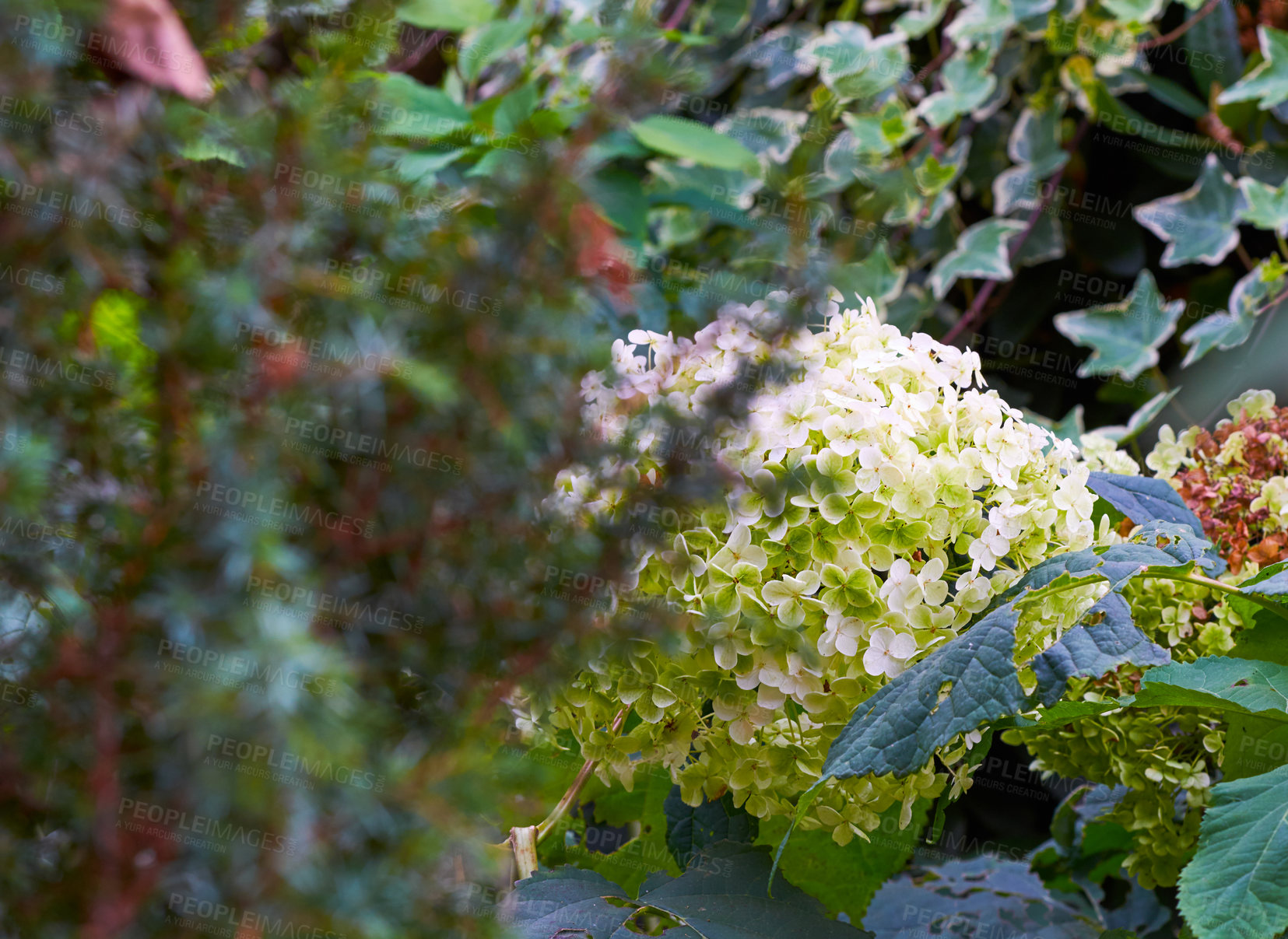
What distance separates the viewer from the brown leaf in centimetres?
46

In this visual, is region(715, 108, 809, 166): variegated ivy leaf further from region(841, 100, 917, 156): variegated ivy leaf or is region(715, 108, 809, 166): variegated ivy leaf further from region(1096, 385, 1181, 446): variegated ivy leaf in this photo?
region(1096, 385, 1181, 446): variegated ivy leaf

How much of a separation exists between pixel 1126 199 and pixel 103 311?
4.87 ft

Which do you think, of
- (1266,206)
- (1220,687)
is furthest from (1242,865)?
(1266,206)

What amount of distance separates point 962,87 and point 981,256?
272mm

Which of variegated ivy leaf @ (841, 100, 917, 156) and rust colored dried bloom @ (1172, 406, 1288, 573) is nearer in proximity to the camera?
rust colored dried bloom @ (1172, 406, 1288, 573)

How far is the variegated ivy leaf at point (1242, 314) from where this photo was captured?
4.01 feet

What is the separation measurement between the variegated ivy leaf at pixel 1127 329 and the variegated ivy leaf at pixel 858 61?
0.46 meters

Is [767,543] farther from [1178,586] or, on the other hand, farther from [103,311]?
[103,311]

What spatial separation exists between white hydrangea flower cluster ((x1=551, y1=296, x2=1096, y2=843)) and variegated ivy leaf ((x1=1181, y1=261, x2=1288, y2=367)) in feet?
2.43

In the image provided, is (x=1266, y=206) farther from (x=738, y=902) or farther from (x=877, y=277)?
(x=738, y=902)

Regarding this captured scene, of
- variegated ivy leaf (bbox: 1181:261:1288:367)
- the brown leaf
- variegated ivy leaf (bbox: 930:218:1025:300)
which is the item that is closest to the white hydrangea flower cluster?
the brown leaf

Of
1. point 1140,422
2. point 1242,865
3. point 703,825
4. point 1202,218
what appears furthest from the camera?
point 1202,218

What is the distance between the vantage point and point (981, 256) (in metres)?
1.46

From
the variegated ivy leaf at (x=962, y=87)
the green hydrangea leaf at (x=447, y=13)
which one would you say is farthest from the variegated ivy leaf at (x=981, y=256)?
the green hydrangea leaf at (x=447, y=13)
